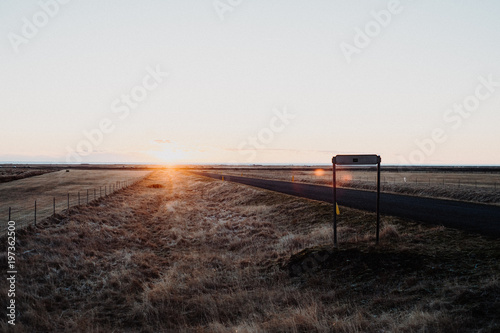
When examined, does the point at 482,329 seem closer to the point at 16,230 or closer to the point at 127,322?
the point at 127,322

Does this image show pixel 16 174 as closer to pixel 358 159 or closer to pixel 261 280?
pixel 261 280

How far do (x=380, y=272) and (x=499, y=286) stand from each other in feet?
8.51

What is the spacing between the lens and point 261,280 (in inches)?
382

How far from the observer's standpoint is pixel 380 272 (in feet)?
26.2

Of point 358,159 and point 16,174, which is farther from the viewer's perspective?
point 16,174

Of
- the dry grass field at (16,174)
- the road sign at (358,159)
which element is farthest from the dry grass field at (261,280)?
the dry grass field at (16,174)

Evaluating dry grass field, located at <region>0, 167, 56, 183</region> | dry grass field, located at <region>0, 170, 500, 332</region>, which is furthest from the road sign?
dry grass field, located at <region>0, 167, 56, 183</region>

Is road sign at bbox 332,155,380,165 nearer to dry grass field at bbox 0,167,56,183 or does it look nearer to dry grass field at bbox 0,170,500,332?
dry grass field at bbox 0,170,500,332

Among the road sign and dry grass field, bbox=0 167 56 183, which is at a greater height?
the road sign

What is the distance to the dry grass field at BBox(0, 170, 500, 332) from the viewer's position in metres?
6.04

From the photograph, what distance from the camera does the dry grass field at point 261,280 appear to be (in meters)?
6.04

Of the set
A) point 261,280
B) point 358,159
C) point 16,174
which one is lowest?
point 261,280

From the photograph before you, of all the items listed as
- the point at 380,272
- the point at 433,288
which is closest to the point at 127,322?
the point at 380,272

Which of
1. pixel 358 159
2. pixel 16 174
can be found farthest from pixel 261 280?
pixel 16 174
